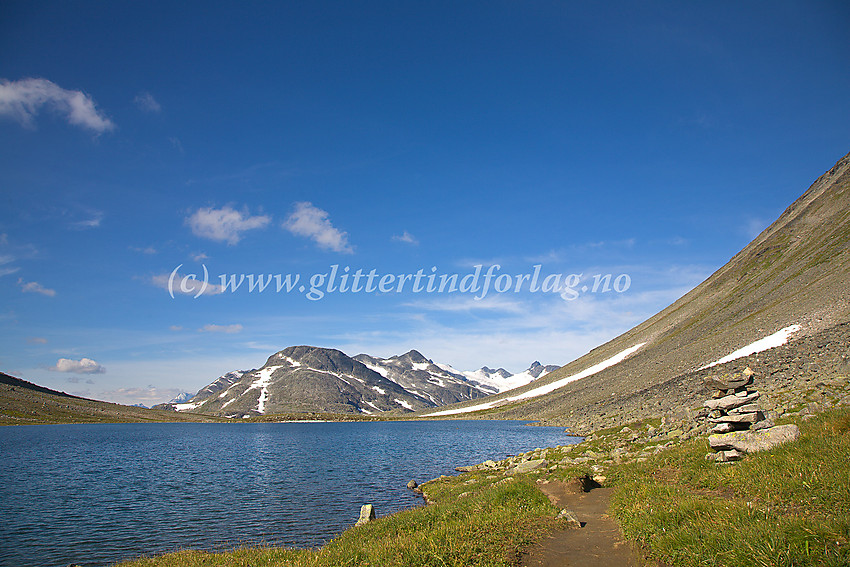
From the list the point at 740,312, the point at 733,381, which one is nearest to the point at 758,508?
the point at 733,381

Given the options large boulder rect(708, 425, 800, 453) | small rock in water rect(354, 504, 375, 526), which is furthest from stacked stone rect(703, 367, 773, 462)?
small rock in water rect(354, 504, 375, 526)

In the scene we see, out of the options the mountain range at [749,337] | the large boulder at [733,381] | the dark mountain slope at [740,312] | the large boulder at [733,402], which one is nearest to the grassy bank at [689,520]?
the large boulder at [733,402]

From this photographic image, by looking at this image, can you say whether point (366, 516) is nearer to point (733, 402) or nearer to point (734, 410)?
point (734, 410)

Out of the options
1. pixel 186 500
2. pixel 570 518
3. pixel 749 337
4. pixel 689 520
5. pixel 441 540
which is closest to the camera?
pixel 689 520

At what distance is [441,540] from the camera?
44.5ft

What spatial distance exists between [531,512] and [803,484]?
29.8 ft

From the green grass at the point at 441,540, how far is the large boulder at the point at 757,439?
8.11 m

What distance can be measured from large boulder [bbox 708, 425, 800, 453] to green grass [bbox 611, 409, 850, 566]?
551 millimetres

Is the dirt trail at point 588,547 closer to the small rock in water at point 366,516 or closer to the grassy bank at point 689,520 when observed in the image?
the grassy bank at point 689,520

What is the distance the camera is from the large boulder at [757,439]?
16.1m

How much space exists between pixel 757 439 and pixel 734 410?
23.6 feet

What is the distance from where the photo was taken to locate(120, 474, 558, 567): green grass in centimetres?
1244

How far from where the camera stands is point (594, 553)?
13.2m

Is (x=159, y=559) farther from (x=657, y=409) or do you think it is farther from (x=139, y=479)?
(x=657, y=409)
